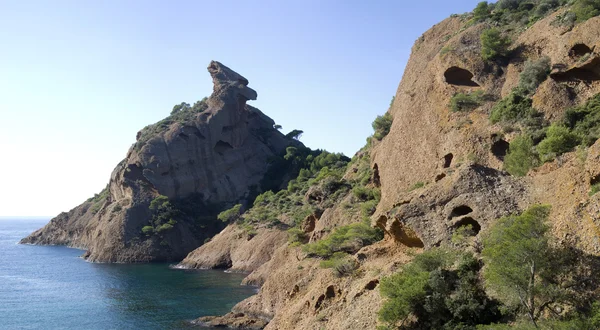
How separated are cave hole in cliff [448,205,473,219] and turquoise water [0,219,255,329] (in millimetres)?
22363

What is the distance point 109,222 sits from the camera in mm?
92562

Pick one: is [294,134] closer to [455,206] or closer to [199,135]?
[199,135]

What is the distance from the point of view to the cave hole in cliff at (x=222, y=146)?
10802 cm

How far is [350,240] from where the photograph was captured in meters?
38.2

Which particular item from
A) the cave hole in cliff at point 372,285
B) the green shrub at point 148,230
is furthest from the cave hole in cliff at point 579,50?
the green shrub at point 148,230

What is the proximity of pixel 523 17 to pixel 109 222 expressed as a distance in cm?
7734

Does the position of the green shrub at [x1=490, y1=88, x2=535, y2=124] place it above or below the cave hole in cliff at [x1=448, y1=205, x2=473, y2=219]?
above

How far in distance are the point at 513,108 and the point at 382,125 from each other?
761 inches

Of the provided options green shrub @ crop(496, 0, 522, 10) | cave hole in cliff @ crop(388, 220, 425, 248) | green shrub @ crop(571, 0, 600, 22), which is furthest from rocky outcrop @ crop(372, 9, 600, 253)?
green shrub @ crop(496, 0, 522, 10)

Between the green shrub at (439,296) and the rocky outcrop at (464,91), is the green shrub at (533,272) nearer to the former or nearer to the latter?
the green shrub at (439,296)

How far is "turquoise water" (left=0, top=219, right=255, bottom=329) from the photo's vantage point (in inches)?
1615

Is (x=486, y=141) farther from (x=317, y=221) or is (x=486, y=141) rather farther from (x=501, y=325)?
(x=317, y=221)

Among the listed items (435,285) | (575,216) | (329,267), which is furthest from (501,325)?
(329,267)

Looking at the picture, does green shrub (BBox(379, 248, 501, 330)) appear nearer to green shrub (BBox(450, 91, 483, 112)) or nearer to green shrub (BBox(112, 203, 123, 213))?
green shrub (BBox(450, 91, 483, 112))
